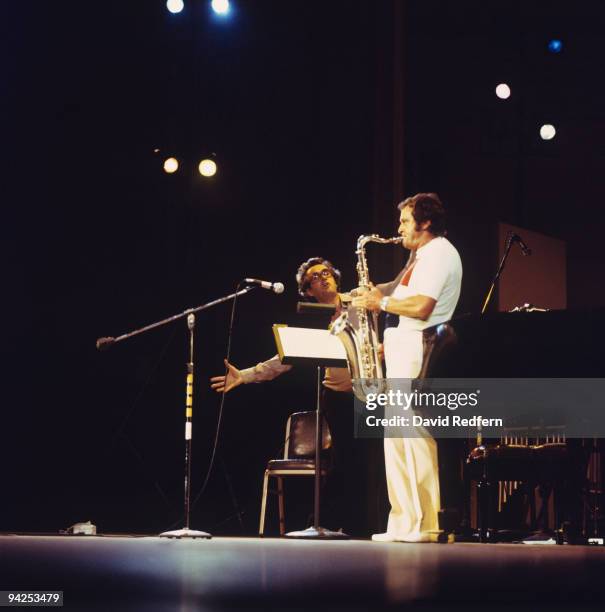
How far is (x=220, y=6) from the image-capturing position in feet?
21.5

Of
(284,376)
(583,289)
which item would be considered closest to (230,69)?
(284,376)

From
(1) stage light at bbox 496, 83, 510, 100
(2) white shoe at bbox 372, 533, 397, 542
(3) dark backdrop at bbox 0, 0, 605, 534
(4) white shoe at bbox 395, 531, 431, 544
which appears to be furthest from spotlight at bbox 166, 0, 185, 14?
(4) white shoe at bbox 395, 531, 431, 544

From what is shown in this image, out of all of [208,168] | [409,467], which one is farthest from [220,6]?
[409,467]

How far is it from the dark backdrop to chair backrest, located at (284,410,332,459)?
340 mm

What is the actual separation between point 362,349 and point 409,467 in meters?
0.79

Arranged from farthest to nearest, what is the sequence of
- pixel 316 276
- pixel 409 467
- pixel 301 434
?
pixel 301 434
pixel 316 276
pixel 409 467

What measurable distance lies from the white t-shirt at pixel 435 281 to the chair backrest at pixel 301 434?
54.3 inches

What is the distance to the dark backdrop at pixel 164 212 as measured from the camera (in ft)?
20.8

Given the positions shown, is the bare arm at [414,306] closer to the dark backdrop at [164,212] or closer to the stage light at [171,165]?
the dark backdrop at [164,212]

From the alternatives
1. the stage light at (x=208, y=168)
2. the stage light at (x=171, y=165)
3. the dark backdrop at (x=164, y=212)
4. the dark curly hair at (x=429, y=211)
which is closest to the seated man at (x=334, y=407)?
the dark backdrop at (x=164, y=212)

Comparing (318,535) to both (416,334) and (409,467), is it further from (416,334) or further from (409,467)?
(416,334)

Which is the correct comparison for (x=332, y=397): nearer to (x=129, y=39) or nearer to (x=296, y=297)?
(x=296, y=297)

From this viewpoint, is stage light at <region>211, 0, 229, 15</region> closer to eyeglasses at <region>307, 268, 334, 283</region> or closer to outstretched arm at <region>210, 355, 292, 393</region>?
eyeglasses at <region>307, 268, 334, 283</region>

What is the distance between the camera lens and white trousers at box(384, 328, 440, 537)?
453 cm
